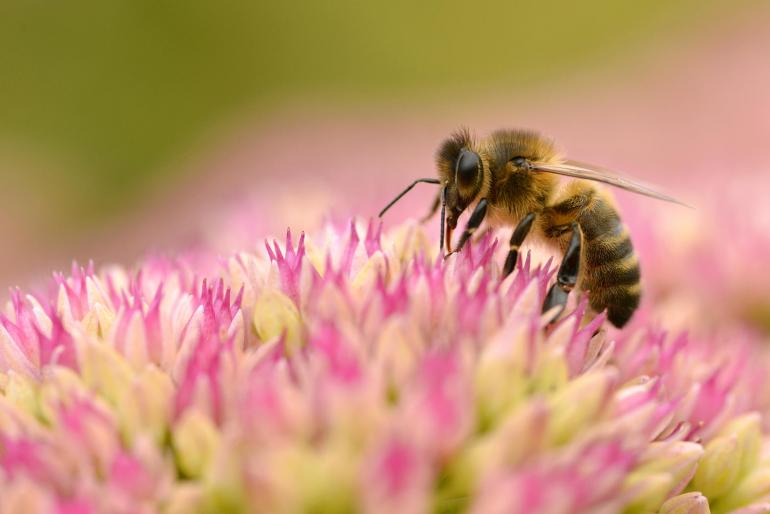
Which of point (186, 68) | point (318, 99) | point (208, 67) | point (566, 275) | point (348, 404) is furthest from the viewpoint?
point (318, 99)

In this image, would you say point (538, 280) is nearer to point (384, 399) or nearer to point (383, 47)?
point (384, 399)

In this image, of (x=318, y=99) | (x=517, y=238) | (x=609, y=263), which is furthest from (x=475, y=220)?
(x=318, y=99)

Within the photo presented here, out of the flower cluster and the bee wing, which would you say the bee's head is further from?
the flower cluster

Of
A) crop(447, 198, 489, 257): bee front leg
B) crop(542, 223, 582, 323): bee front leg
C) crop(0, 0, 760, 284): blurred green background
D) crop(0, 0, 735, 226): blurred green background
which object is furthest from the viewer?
crop(0, 0, 735, 226): blurred green background

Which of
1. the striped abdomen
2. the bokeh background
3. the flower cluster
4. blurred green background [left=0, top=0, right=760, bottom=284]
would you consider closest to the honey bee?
the striped abdomen

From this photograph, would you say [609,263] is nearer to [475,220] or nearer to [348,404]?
[475,220]

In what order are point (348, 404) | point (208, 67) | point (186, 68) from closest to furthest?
1. point (348, 404)
2. point (186, 68)
3. point (208, 67)
